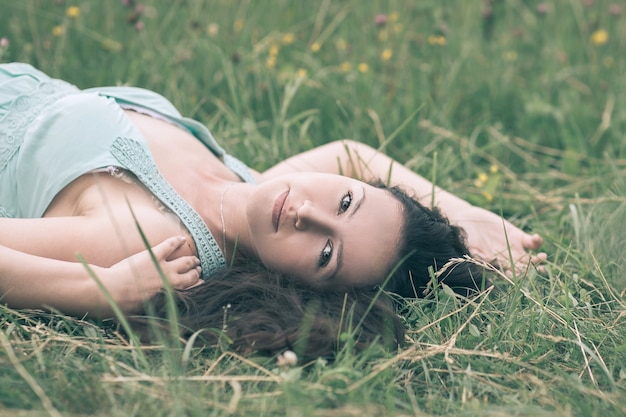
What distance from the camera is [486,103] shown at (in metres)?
4.25

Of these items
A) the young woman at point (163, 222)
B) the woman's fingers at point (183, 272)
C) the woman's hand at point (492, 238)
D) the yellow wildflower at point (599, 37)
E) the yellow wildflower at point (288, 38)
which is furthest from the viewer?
the yellow wildflower at point (599, 37)

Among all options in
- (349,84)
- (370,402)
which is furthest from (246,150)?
(370,402)

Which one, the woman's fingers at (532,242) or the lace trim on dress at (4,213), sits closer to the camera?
the lace trim on dress at (4,213)

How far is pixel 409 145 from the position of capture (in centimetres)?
384

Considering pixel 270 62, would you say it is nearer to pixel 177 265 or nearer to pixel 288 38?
pixel 288 38

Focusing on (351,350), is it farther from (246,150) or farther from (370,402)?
(246,150)

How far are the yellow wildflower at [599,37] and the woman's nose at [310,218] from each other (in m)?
2.87

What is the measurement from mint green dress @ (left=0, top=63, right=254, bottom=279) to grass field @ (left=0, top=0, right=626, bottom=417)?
0.50m

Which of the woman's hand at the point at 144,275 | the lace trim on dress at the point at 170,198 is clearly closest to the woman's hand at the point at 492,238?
the lace trim on dress at the point at 170,198

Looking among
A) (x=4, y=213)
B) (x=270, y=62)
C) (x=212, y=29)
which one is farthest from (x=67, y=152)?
(x=212, y=29)

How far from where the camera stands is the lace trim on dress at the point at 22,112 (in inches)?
108

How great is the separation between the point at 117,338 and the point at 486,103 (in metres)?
2.65

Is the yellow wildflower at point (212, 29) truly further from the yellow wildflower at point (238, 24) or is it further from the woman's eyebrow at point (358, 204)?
the woman's eyebrow at point (358, 204)

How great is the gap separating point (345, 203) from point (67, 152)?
0.97m
